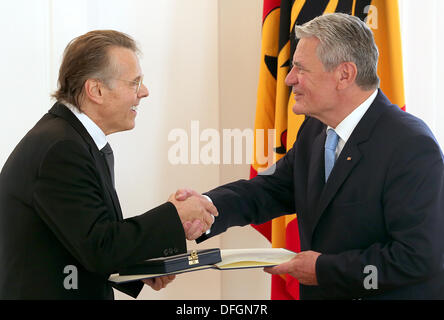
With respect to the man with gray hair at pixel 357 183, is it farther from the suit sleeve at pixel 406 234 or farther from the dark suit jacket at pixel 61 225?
the dark suit jacket at pixel 61 225

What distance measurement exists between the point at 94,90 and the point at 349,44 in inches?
39.1

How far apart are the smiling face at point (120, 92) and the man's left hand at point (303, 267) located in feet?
2.79

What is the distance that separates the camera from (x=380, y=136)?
79.0 inches

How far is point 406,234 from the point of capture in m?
1.82

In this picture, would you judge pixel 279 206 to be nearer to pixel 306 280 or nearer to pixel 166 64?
pixel 306 280

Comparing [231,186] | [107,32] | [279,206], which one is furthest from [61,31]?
[279,206]

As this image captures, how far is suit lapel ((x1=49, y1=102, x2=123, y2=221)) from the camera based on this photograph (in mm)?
1970

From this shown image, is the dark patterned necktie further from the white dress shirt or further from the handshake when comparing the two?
the handshake

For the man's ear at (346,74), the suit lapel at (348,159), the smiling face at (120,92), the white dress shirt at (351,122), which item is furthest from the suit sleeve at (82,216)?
the man's ear at (346,74)

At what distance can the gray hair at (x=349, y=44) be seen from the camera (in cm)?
211

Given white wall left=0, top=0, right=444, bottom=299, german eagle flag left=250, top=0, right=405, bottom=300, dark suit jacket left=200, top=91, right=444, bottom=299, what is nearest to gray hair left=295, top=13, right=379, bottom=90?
dark suit jacket left=200, top=91, right=444, bottom=299

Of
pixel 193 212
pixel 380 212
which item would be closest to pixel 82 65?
pixel 193 212

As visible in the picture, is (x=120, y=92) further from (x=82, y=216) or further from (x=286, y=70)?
(x=286, y=70)

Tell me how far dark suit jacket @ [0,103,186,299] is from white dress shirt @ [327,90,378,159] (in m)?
0.72
